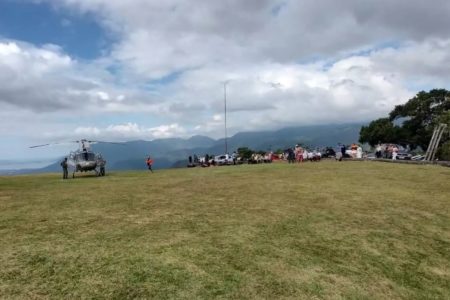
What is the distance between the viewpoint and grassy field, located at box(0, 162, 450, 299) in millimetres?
10766

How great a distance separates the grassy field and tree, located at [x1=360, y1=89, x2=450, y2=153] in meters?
87.9

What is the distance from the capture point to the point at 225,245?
540 inches

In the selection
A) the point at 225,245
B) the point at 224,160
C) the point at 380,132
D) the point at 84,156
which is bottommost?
the point at 225,245

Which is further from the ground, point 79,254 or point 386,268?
point 79,254

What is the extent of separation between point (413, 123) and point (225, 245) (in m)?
106

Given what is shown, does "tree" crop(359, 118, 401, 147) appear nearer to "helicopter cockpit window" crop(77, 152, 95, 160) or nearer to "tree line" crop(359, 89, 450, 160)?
"tree line" crop(359, 89, 450, 160)

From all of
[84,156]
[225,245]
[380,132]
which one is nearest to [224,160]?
[84,156]

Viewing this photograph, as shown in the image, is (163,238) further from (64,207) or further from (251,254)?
(64,207)

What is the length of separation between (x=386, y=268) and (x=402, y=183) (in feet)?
56.3

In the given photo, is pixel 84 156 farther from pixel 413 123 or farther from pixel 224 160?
pixel 413 123

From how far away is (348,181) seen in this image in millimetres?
29453

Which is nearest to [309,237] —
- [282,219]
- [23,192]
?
[282,219]

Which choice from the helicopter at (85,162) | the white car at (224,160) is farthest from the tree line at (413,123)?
the helicopter at (85,162)

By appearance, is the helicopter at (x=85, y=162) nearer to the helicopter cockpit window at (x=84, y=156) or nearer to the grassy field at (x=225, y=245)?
the helicopter cockpit window at (x=84, y=156)
